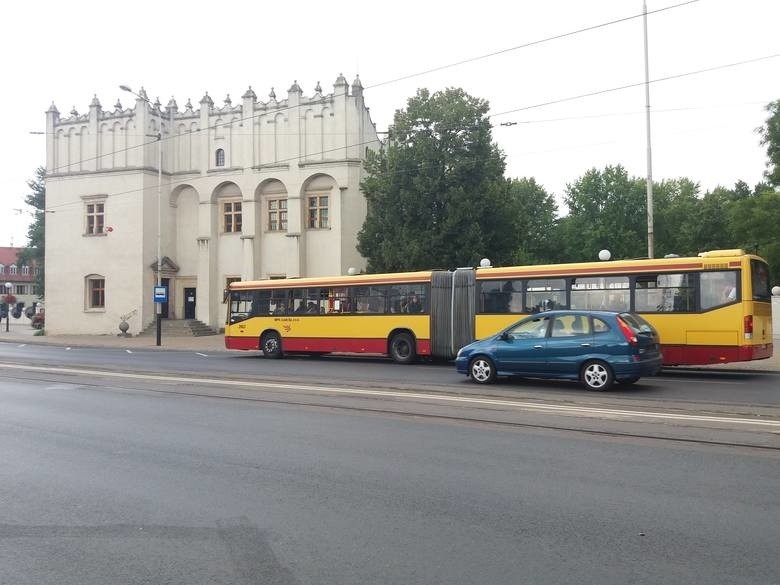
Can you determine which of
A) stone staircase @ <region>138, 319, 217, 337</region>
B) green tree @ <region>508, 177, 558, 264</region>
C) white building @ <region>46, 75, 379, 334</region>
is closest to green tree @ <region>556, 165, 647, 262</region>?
green tree @ <region>508, 177, 558, 264</region>

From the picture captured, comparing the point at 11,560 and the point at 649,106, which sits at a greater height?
the point at 649,106

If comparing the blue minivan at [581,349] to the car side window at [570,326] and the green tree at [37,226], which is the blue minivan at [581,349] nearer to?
the car side window at [570,326]

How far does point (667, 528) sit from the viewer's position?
5.01 meters

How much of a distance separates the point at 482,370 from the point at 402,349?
655cm

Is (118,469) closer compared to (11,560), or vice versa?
(11,560)

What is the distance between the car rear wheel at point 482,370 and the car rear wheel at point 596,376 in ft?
6.13

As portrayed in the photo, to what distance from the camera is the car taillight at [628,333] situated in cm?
1269

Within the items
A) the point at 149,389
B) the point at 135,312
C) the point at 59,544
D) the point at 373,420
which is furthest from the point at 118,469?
the point at 135,312

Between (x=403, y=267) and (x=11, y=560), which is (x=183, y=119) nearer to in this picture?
(x=403, y=267)

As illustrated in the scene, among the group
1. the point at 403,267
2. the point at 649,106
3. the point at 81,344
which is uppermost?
the point at 649,106

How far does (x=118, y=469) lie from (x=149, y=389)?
7.15 meters

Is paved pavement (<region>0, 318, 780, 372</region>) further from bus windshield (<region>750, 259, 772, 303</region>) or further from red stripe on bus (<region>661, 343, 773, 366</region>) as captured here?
red stripe on bus (<region>661, 343, 773, 366</region>)

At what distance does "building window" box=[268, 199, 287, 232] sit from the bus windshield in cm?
2767

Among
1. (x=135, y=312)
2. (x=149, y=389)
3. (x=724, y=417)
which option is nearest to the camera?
(x=724, y=417)
